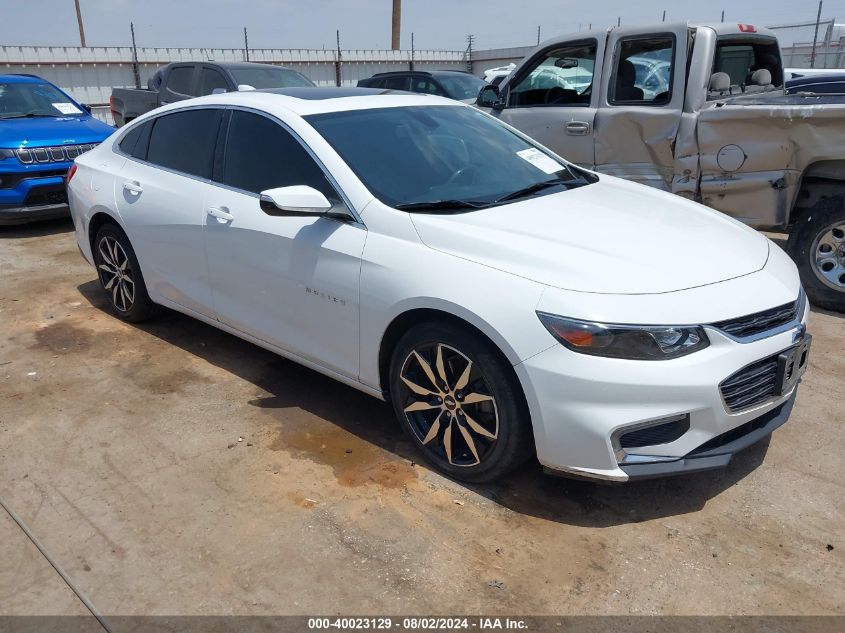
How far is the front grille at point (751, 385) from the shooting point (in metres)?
2.93

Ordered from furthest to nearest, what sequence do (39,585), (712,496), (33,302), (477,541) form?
1. (33,302)
2. (712,496)
3. (477,541)
4. (39,585)

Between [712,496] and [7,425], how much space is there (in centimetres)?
362

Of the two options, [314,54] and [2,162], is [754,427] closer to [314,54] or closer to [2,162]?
[2,162]

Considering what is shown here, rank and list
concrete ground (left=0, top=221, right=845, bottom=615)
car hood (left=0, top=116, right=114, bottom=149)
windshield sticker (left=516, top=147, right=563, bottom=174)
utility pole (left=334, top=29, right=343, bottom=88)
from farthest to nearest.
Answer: utility pole (left=334, top=29, right=343, bottom=88), car hood (left=0, top=116, right=114, bottom=149), windshield sticker (left=516, top=147, right=563, bottom=174), concrete ground (left=0, top=221, right=845, bottom=615)

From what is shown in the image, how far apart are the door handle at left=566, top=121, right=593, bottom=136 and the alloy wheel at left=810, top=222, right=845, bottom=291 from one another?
2051 mm

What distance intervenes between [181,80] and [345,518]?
31.4 feet

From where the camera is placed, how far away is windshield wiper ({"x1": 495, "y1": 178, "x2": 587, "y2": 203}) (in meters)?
3.79

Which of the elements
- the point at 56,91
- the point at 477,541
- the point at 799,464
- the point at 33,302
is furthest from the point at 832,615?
the point at 56,91

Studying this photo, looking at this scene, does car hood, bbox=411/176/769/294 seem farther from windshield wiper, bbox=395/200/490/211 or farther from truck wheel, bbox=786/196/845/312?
truck wheel, bbox=786/196/845/312

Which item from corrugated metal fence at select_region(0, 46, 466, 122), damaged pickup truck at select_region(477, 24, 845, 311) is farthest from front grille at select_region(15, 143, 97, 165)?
corrugated metal fence at select_region(0, 46, 466, 122)

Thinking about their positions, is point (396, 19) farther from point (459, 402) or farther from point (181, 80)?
point (459, 402)

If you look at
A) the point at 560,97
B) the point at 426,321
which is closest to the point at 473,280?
the point at 426,321

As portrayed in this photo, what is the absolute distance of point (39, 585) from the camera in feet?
9.17

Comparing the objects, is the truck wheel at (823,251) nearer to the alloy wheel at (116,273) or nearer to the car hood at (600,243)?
the car hood at (600,243)
